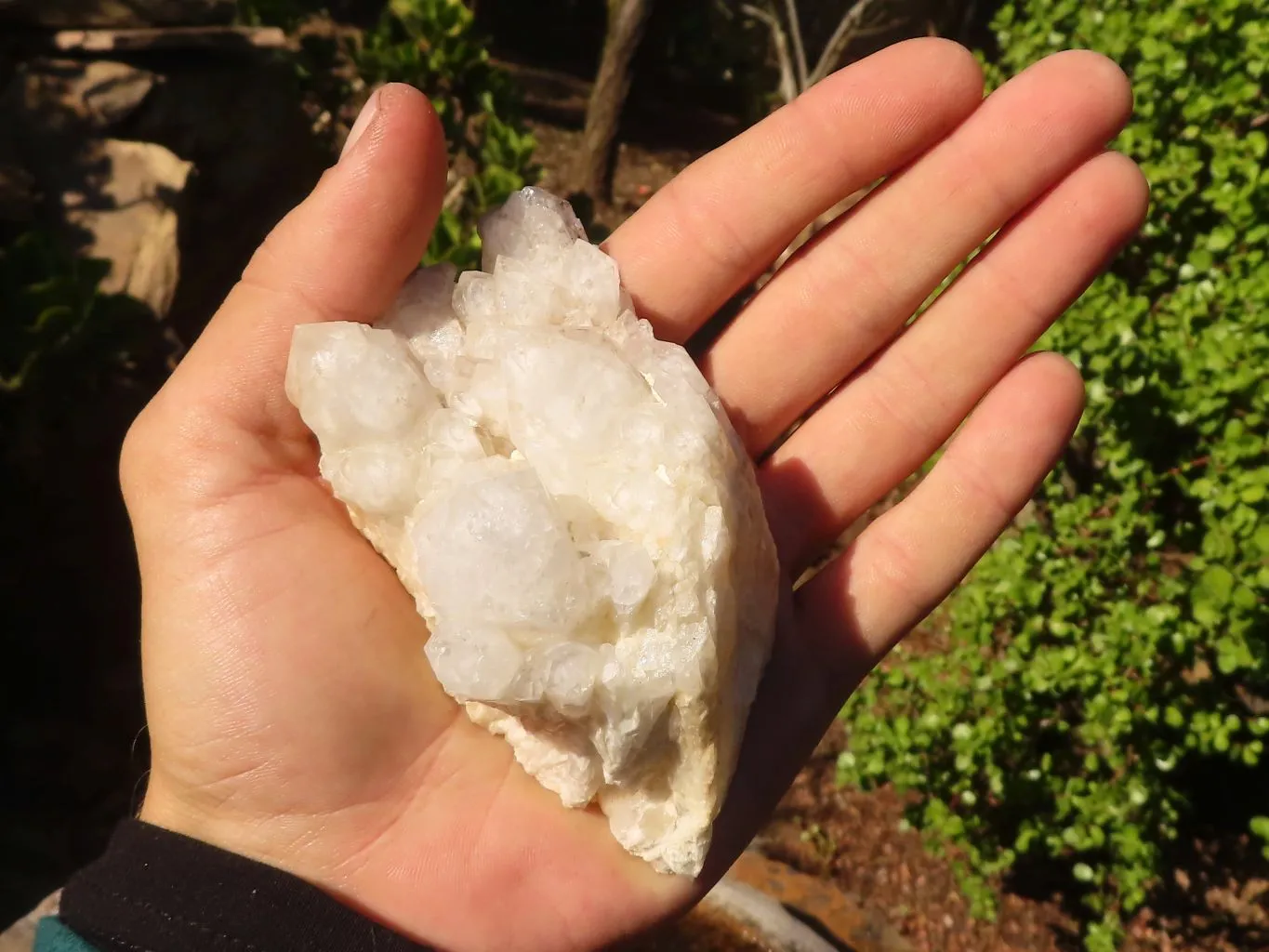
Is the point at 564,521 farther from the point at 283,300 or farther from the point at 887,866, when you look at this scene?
the point at 887,866

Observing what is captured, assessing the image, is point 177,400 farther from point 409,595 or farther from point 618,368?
point 618,368

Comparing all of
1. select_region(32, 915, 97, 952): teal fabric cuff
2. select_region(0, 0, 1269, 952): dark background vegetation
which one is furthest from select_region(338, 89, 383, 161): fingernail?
select_region(0, 0, 1269, 952): dark background vegetation

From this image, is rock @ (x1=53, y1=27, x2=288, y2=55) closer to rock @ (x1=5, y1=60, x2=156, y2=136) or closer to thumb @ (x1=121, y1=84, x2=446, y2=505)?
rock @ (x1=5, y1=60, x2=156, y2=136)

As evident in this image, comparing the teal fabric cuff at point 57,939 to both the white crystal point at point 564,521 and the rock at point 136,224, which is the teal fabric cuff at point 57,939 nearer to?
the white crystal point at point 564,521

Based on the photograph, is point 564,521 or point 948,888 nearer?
point 564,521

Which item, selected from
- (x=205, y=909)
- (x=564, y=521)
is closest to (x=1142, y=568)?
(x=564, y=521)

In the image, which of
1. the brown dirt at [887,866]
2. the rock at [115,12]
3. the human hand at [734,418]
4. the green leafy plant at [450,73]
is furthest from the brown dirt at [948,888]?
the rock at [115,12]

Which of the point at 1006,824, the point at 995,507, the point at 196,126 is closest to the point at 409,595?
the point at 995,507
